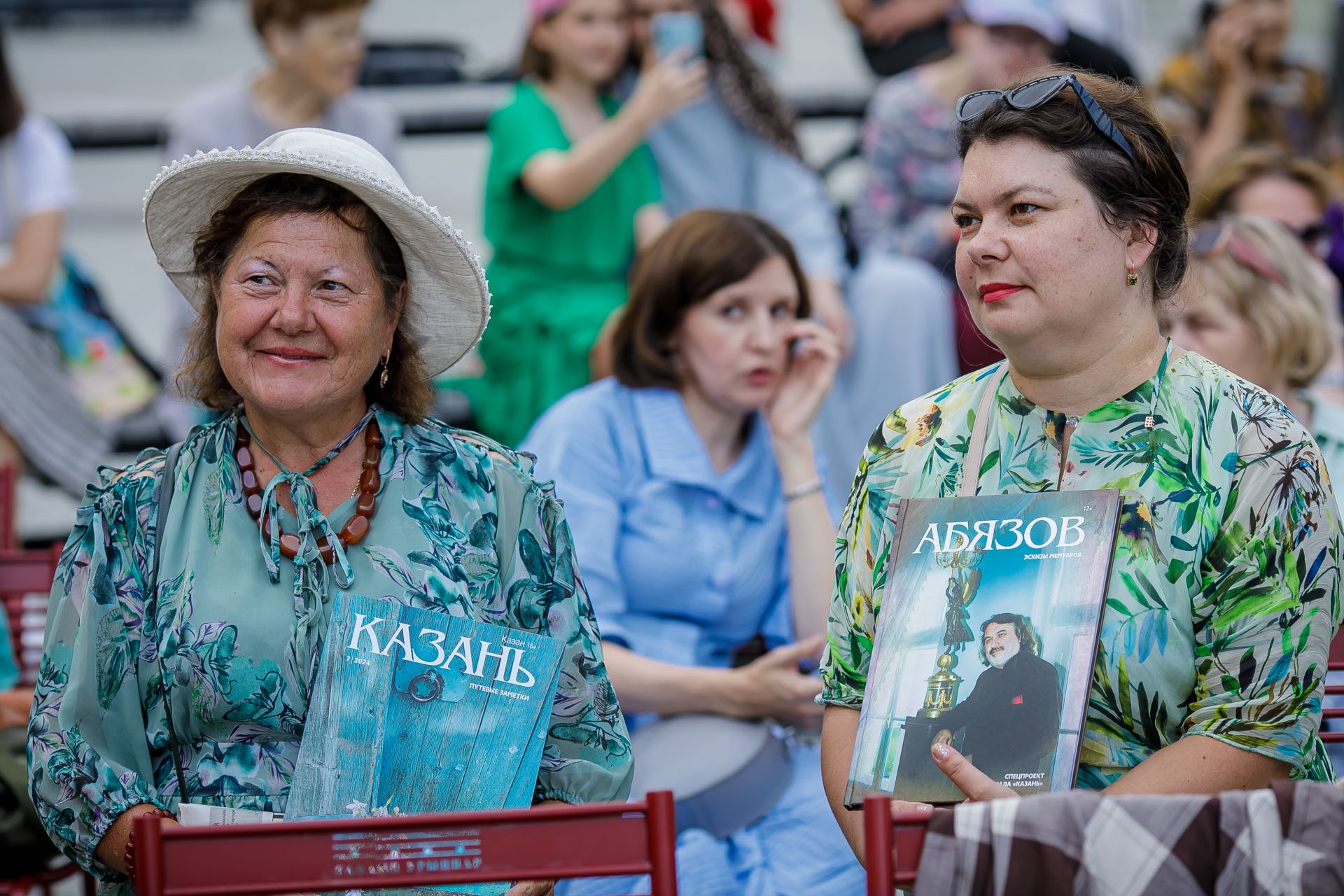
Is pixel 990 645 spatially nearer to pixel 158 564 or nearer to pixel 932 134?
pixel 158 564

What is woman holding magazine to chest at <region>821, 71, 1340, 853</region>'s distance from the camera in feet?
6.98

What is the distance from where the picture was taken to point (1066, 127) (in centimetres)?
219

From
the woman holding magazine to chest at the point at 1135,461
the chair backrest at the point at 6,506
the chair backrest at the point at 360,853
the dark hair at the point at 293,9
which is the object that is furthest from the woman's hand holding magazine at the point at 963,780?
the dark hair at the point at 293,9

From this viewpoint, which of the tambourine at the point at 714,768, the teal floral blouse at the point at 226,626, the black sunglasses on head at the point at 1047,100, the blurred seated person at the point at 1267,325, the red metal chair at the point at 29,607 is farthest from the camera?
the blurred seated person at the point at 1267,325

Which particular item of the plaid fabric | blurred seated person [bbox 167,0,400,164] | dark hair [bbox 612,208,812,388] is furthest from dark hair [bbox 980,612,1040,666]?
blurred seated person [bbox 167,0,400,164]

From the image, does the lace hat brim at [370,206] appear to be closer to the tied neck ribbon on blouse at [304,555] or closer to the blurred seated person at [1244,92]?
the tied neck ribbon on blouse at [304,555]

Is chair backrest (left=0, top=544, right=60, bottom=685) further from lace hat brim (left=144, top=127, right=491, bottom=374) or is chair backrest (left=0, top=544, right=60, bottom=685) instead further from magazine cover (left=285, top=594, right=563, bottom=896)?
magazine cover (left=285, top=594, right=563, bottom=896)

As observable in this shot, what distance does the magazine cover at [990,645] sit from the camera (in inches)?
81.1

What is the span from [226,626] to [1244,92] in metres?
5.03

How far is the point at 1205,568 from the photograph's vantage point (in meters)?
2.16

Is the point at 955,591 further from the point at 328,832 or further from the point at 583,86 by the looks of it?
the point at 583,86

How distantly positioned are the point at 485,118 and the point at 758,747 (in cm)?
456

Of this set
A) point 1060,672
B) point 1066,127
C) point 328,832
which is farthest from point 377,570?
point 1066,127

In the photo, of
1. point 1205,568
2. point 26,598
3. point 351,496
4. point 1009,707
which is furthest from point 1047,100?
point 26,598
